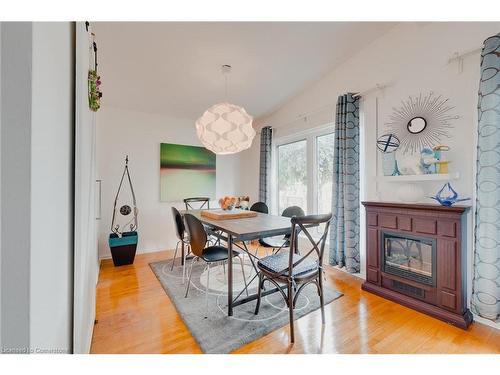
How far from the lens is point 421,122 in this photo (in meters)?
2.24

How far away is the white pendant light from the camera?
88.6 inches

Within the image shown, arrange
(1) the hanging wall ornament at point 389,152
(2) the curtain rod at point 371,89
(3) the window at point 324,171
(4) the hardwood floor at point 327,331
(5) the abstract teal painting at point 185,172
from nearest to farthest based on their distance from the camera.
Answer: (4) the hardwood floor at point 327,331 < (1) the hanging wall ornament at point 389,152 < (2) the curtain rod at point 371,89 < (3) the window at point 324,171 < (5) the abstract teal painting at point 185,172

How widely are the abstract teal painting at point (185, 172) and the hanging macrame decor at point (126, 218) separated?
1.65 ft

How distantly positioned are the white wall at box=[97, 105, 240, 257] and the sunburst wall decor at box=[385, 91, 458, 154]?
3.24 meters

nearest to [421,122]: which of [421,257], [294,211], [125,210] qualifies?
[421,257]

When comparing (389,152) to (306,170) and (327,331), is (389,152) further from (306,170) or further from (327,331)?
(327,331)

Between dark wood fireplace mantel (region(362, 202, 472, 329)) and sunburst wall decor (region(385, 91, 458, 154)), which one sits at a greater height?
sunburst wall decor (region(385, 91, 458, 154))

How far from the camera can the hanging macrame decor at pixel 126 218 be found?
318cm

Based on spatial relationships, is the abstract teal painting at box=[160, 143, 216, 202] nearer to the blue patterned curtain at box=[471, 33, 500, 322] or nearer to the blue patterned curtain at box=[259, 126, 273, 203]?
the blue patterned curtain at box=[259, 126, 273, 203]

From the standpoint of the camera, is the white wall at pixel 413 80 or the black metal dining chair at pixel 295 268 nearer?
the black metal dining chair at pixel 295 268

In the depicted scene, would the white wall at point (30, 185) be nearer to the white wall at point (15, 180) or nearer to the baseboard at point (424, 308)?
the white wall at point (15, 180)


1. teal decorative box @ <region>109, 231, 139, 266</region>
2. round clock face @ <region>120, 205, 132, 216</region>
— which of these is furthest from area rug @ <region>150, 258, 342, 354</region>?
round clock face @ <region>120, 205, 132, 216</region>

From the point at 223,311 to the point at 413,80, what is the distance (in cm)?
298

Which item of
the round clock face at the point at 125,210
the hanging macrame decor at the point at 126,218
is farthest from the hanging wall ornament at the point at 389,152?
the round clock face at the point at 125,210
